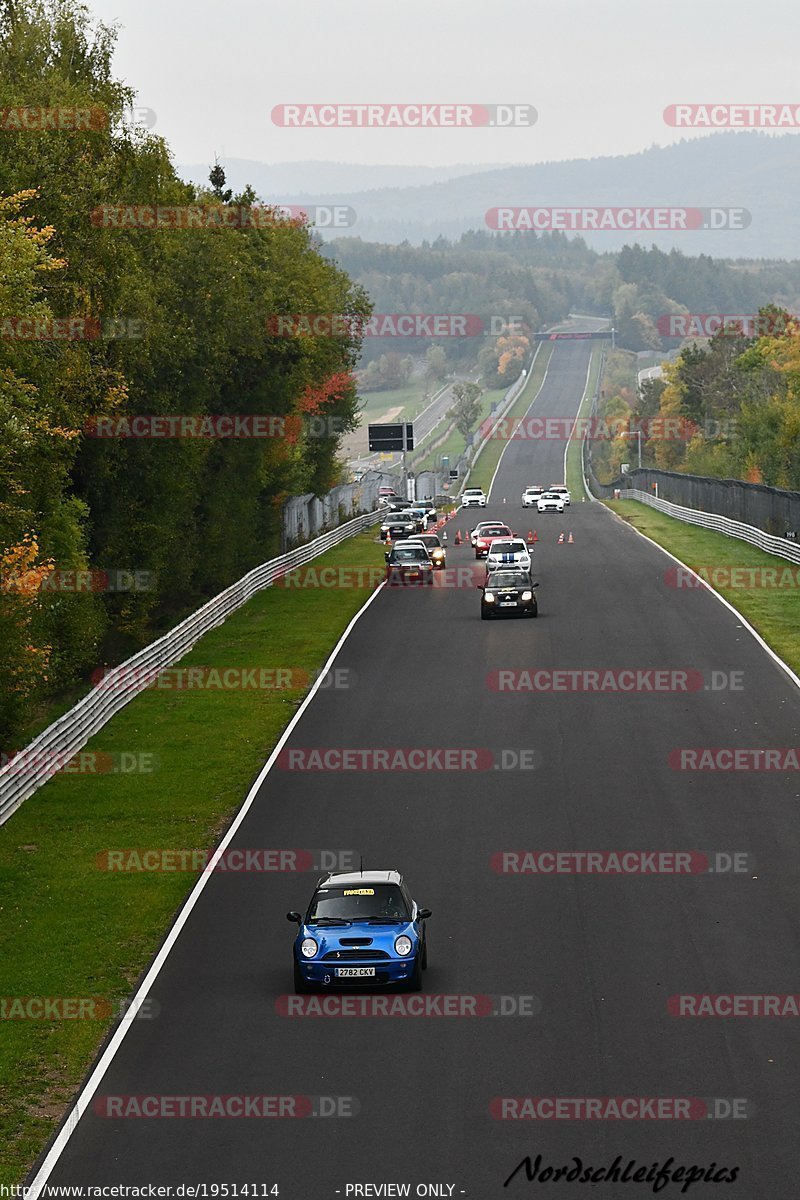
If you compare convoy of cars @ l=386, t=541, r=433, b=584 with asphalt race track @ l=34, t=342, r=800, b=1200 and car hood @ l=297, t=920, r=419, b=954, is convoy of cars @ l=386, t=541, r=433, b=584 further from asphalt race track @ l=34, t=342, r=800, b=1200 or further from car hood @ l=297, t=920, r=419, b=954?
car hood @ l=297, t=920, r=419, b=954

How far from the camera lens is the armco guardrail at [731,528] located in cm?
6258

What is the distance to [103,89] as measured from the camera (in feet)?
143

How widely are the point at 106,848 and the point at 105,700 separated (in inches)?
419

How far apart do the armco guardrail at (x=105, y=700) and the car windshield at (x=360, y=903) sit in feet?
38.0

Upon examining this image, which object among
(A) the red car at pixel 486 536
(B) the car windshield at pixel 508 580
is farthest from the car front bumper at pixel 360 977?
(A) the red car at pixel 486 536

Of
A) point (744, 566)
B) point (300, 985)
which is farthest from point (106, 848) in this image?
point (744, 566)

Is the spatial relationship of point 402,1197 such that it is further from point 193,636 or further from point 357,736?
point 193,636

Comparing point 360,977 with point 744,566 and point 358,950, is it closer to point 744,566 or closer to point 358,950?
point 358,950

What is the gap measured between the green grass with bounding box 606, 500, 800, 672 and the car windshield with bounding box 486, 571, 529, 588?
7.10 metres

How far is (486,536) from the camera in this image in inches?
2852

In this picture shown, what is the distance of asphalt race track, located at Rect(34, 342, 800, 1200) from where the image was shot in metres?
14.8

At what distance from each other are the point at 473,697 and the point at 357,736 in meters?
4.61

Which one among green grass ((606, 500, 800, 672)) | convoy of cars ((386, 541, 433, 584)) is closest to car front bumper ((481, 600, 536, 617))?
green grass ((606, 500, 800, 672))

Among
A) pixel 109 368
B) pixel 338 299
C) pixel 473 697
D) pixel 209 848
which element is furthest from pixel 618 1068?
pixel 338 299
